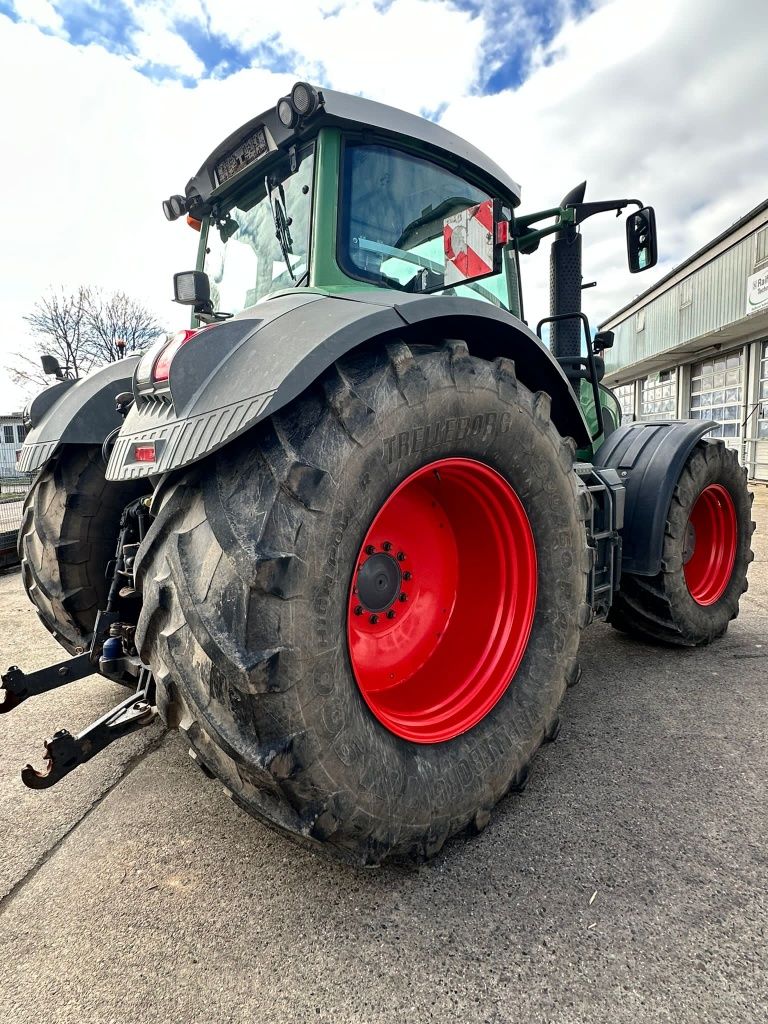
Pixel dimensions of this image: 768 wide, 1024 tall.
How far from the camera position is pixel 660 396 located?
20203 millimetres

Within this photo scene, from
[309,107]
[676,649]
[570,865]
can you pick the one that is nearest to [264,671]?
[570,865]

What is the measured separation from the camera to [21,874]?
1.68 m

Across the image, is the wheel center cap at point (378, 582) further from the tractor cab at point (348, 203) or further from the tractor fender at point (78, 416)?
the tractor fender at point (78, 416)

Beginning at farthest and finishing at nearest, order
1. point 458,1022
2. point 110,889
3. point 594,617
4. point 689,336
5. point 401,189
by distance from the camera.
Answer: point 689,336, point 594,617, point 401,189, point 110,889, point 458,1022

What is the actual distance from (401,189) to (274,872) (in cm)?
239

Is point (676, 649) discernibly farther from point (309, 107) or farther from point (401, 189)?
point (309, 107)

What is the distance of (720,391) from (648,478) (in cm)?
1564

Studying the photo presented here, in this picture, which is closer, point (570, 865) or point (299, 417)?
point (299, 417)

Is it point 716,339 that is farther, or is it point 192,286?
point 716,339

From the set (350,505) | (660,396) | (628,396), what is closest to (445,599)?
(350,505)

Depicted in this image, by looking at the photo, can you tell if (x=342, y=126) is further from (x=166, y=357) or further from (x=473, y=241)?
(x=166, y=357)

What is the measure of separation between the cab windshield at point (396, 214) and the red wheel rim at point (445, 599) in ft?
2.87

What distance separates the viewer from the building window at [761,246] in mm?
13453

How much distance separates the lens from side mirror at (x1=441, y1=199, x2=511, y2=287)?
2441mm
